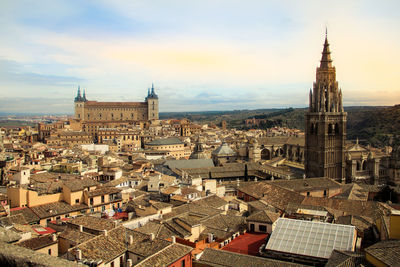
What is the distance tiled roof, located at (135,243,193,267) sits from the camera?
13820 mm

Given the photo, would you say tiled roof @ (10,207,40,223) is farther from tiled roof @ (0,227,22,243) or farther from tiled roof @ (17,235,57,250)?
tiled roof @ (0,227,22,243)

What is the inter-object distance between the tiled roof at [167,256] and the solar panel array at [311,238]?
13.9ft

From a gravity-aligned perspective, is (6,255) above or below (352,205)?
above

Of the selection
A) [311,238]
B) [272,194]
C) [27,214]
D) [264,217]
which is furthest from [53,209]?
[272,194]

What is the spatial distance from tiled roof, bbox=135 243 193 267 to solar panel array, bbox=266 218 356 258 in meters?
4.24

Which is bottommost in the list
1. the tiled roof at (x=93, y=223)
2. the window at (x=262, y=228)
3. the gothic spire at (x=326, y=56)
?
the window at (x=262, y=228)

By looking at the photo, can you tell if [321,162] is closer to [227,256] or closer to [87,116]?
[227,256]

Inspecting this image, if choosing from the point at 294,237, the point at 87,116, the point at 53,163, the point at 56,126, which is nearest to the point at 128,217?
the point at 294,237

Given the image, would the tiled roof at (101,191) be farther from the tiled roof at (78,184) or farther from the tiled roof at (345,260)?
the tiled roof at (345,260)

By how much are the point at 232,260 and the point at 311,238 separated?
4159 millimetres

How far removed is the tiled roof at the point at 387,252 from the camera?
41.1ft

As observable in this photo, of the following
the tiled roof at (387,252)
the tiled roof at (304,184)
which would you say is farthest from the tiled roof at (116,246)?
the tiled roof at (304,184)

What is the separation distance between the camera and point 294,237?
16953mm

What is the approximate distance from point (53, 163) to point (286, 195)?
2869 centimetres
